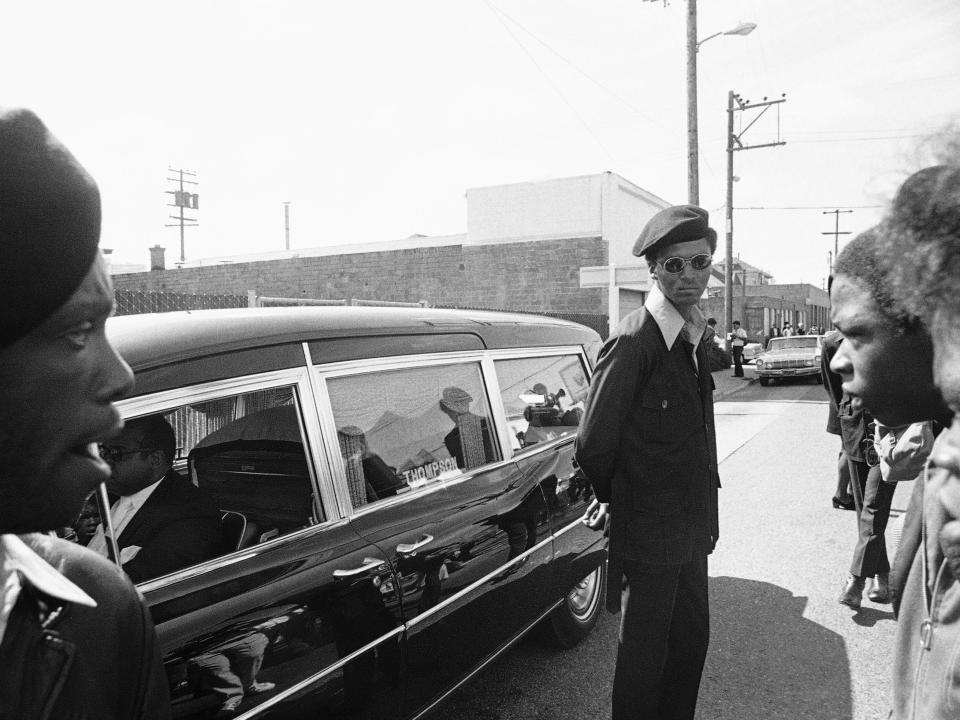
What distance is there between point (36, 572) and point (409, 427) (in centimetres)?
182

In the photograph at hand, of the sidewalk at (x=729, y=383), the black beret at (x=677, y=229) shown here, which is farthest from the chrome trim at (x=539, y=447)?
the sidewalk at (x=729, y=383)

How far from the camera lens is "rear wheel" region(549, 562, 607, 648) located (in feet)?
12.1

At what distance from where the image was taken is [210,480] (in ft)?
7.75

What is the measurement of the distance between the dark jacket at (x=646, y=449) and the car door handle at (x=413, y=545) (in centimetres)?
64

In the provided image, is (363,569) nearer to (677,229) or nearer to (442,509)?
(442,509)

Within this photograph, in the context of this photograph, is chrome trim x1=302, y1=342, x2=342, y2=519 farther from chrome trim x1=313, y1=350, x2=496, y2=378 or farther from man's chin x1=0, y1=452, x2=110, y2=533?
man's chin x1=0, y1=452, x2=110, y2=533

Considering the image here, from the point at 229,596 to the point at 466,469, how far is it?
48.8 inches

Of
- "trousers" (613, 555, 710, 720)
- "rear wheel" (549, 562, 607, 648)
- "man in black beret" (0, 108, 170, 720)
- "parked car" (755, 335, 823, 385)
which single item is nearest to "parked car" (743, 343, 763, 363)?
"parked car" (755, 335, 823, 385)

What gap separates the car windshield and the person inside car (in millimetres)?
22015

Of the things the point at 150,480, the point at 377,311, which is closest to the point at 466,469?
the point at 377,311

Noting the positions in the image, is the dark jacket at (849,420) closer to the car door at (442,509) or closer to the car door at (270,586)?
the car door at (442,509)

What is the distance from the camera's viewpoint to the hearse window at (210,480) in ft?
6.50

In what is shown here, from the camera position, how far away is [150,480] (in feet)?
7.13

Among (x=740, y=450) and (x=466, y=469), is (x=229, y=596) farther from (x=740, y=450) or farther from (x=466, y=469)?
(x=740, y=450)
